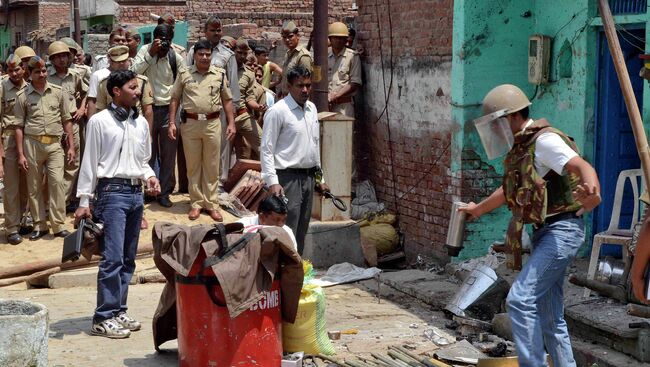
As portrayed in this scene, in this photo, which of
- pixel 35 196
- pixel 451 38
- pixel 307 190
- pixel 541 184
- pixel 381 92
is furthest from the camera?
pixel 381 92

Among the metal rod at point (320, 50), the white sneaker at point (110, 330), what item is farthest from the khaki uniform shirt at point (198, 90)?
the white sneaker at point (110, 330)

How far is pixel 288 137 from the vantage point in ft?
31.5

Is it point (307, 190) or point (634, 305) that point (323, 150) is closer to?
point (307, 190)

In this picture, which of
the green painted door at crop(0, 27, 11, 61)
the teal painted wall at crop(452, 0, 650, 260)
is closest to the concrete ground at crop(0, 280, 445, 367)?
the teal painted wall at crop(452, 0, 650, 260)

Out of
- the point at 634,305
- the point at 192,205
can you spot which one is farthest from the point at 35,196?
the point at 634,305

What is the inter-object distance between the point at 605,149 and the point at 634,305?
2.37 m

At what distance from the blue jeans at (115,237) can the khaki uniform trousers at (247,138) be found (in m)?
5.61

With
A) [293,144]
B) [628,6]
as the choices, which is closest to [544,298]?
[293,144]

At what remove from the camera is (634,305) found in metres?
8.09

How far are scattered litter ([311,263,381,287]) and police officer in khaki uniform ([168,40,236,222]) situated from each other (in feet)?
6.05

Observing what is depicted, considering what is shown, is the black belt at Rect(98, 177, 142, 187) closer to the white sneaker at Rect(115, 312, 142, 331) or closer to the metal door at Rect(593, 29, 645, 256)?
the white sneaker at Rect(115, 312, 142, 331)

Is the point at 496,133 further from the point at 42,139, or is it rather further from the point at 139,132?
the point at 42,139

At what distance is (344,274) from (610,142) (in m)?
3.17

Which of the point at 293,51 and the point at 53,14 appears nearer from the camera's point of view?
the point at 293,51
